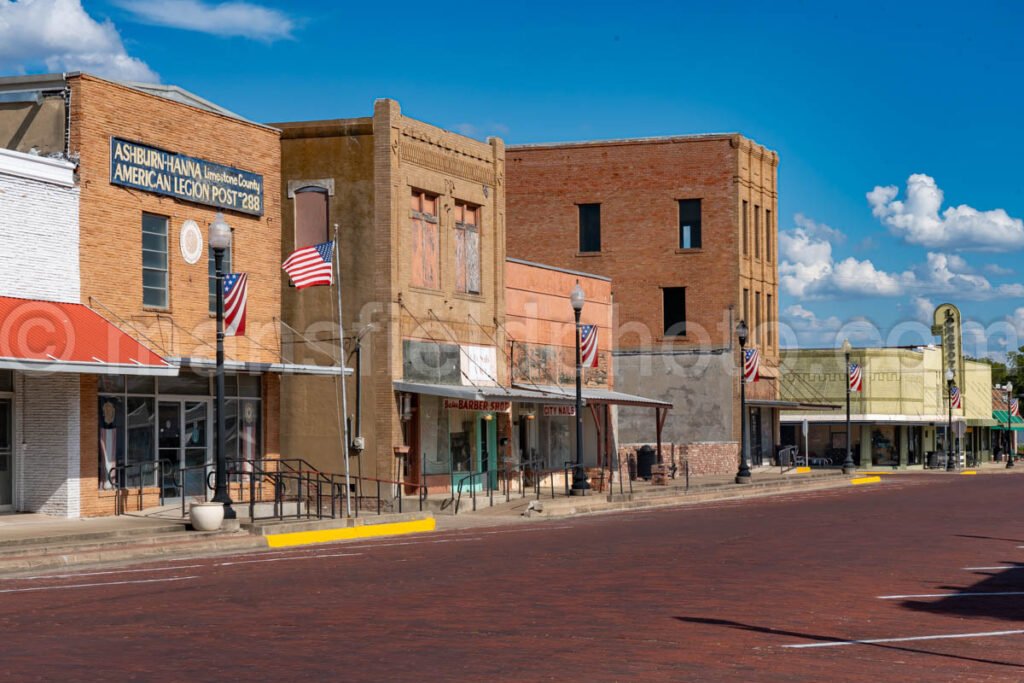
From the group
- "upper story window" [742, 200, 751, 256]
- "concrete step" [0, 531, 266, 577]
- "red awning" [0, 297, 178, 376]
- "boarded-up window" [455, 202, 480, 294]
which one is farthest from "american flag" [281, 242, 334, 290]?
"upper story window" [742, 200, 751, 256]

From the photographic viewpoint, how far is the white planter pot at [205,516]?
971 inches

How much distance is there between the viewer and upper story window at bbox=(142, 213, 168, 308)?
3002 centimetres

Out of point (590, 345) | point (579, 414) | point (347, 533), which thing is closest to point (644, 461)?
point (590, 345)

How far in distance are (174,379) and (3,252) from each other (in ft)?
17.4

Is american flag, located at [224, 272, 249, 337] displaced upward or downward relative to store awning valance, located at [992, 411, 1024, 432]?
upward

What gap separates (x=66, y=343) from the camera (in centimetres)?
2589

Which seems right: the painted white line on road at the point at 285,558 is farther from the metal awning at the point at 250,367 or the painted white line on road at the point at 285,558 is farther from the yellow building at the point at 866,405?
the yellow building at the point at 866,405

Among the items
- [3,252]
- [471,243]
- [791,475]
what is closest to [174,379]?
[3,252]

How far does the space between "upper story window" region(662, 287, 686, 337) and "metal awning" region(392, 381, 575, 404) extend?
21222 mm

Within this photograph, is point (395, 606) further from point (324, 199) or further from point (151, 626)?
point (324, 199)

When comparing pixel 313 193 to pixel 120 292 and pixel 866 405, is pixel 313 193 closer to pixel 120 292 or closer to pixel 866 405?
pixel 120 292

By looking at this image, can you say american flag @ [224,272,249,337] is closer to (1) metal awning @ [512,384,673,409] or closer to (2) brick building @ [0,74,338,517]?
(2) brick building @ [0,74,338,517]

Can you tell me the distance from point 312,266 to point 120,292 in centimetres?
420

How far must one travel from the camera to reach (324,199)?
35938 mm
